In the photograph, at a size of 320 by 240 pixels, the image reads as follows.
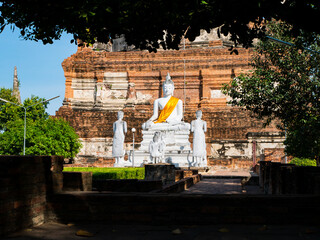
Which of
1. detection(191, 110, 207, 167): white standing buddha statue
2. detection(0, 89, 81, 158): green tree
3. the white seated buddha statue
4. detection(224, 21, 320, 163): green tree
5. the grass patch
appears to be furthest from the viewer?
detection(0, 89, 81, 158): green tree

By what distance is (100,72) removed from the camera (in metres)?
32.6

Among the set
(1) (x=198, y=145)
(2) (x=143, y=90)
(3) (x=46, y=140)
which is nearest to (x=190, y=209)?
(1) (x=198, y=145)

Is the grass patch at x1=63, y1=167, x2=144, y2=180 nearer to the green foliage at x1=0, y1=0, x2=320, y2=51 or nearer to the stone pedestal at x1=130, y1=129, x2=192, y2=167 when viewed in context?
the green foliage at x1=0, y1=0, x2=320, y2=51

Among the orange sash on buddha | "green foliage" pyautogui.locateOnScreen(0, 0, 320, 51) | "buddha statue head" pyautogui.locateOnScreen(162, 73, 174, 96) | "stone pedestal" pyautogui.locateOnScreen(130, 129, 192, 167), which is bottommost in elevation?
"stone pedestal" pyautogui.locateOnScreen(130, 129, 192, 167)

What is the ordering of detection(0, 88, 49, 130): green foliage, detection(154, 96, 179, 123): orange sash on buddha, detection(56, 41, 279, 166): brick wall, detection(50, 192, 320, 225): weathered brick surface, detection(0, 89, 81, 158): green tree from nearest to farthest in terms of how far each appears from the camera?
1. detection(50, 192, 320, 225): weathered brick surface
2. detection(154, 96, 179, 123): orange sash on buddha
3. detection(0, 89, 81, 158): green tree
4. detection(56, 41, 279, 166): brick wall
5. detection(0, 88, 49, 130): green foliage

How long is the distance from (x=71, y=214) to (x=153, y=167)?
22.6 feet

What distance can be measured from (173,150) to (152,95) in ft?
33.2

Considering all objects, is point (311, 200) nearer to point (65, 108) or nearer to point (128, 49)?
point (65, 108)

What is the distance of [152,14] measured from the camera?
6105 mm

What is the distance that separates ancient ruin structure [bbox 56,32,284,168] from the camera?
2736 centimetres

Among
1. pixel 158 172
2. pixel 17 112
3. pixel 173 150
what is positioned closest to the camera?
pixel 158 172

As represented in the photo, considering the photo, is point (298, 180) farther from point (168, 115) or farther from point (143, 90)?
point (143, 90)

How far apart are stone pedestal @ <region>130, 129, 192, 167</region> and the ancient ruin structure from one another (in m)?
2.90

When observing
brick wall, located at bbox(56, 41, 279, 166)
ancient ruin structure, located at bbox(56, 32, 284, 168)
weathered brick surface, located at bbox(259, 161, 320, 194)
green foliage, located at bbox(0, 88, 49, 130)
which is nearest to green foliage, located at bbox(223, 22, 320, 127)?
weathered brick surface, located at bbox(259, 161, 320, 194)
